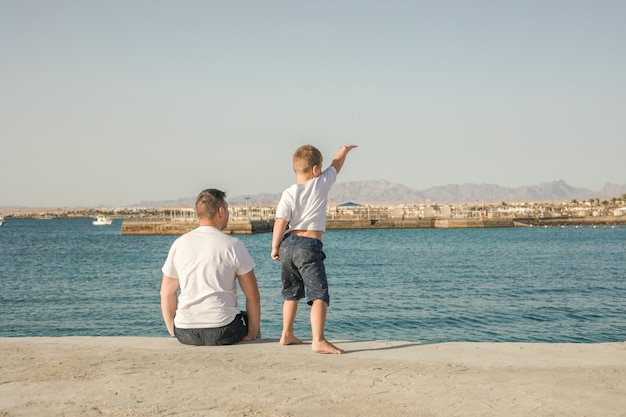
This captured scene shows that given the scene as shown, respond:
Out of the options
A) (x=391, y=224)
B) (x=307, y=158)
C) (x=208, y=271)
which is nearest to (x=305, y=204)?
(x=307, y=158)

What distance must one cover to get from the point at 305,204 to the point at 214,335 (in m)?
1.42

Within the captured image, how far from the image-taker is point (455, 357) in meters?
5.55

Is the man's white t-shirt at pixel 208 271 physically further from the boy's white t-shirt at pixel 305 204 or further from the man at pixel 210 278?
the boy's white t-shirt at pixel 305 204

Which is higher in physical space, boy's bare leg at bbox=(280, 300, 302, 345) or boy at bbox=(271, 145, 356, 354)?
boy at bbox=(271, 145, 356, 354)

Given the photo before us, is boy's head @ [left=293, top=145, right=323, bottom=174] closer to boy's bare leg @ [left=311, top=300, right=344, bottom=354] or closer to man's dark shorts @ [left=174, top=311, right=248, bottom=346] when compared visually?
boy's bare leg @ [left=311, top=300, right=344, bottom=354]

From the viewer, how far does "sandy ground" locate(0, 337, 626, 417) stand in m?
4.16

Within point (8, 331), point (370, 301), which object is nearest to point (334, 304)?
point (370, 301)

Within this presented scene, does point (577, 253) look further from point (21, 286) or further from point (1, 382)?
point (1, 382)

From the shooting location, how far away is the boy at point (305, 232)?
595 centimetres

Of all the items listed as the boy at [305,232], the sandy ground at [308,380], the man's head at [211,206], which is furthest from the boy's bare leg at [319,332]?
the man's head at [211,206]

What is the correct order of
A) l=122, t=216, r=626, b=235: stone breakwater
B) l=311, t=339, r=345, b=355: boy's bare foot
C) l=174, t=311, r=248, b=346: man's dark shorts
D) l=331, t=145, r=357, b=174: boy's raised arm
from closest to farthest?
l=311, t=339, r=345, b=355: boy's bare foot < l=174, t=311, r=248, b=346: man's dark shorts < l=331, t=145, r=357, b=174: boy's raised arm < l=122, t=216, r=626, b=235: stone breakwater

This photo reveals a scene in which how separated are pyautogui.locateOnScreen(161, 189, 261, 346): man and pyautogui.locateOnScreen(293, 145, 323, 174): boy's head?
75cm

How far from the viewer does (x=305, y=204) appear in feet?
19.7

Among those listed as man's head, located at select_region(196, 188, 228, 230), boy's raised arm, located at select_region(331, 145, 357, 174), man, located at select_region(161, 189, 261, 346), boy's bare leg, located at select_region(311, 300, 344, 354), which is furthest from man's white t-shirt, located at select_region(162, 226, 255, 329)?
boy's raised arm, located at select_region(331, 145, 357, 174)
